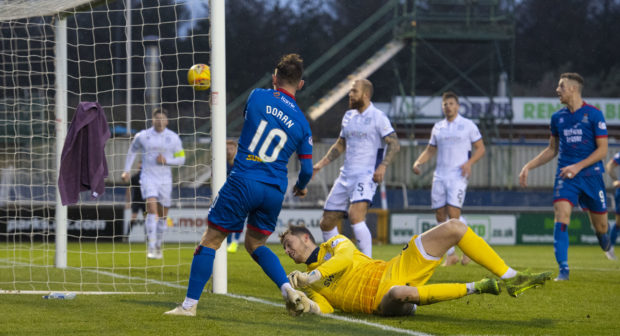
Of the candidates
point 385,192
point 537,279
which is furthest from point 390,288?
point 385,192

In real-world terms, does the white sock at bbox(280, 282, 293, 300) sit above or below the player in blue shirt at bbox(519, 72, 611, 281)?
below

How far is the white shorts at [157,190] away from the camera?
1245 cm

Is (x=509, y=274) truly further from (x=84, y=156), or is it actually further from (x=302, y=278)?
(x=84, y=156)

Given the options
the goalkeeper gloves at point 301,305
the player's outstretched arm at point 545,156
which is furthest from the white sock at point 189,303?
the player's outstretched arm at point 545,156

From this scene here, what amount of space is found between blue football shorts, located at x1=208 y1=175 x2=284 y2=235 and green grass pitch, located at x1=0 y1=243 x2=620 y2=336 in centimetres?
68

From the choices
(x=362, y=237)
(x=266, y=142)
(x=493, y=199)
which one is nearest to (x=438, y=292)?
(x=266, y=142)

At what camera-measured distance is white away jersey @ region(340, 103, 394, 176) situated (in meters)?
9.16

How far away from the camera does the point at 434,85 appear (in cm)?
3969

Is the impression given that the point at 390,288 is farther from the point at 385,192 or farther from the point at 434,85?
the point at 434,85

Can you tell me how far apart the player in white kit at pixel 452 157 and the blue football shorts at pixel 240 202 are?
5.45 metres

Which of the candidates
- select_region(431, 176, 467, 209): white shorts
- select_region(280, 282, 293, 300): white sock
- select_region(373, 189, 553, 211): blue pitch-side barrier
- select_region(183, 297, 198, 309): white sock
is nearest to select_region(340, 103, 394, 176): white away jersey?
select_region(431, 176, 467, 209): white shorts

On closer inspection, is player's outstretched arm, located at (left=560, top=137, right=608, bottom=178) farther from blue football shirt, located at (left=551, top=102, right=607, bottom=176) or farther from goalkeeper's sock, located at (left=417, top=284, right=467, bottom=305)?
goalkeeper's sock, located at (left=417, top=284, right=467, bottom=305)

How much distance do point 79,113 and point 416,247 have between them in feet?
11.2

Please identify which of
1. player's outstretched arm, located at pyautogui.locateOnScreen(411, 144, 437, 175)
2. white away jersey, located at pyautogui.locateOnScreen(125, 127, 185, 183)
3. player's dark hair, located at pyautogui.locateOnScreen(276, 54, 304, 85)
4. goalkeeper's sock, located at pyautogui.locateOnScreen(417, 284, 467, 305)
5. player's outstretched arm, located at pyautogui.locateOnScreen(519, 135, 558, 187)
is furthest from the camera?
white away jersey, located at pyautogui.locateOnScreen(125, 127, 185, 183)
